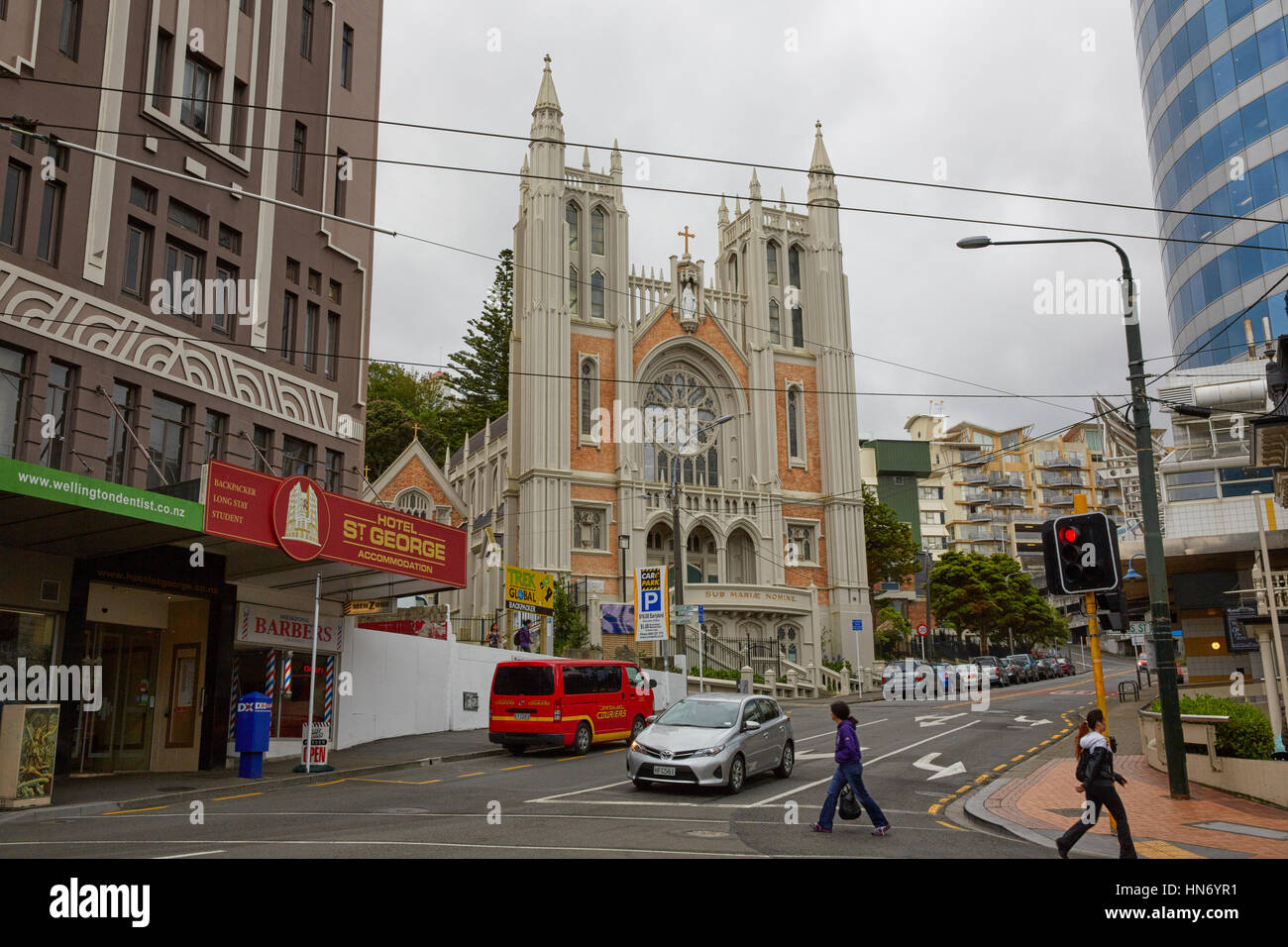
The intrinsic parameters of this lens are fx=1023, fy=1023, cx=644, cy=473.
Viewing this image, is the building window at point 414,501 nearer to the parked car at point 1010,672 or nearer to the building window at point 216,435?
the parked car at point 1010,672

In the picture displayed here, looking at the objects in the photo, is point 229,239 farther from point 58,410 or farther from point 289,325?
point 58,410

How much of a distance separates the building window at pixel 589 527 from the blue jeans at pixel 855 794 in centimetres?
3481

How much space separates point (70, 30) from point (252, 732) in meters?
14.1

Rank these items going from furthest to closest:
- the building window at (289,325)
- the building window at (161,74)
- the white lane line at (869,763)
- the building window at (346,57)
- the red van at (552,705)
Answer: the building window at (346,57), the building window at (289,325), the building window at (161,74), the red van at (552,705), the white lane line at (869,763)

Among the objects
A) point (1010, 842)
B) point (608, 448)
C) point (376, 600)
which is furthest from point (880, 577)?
point (1010, 842)

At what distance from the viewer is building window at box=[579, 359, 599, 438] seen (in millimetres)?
48469

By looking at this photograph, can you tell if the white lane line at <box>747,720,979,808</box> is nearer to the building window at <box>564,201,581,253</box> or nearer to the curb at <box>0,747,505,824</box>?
the curb at <box>0,747,505,824</box>

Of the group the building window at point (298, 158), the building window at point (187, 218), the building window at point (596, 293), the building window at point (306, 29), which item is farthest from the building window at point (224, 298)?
A: the building window at point (596, 293)

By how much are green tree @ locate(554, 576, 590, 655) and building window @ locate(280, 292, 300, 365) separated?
64.6 ft

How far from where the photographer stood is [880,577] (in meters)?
65.2

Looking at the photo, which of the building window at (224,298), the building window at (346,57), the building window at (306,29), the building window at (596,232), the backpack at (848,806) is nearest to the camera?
the backpack at (848,806)

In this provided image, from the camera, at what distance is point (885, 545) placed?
62594mm

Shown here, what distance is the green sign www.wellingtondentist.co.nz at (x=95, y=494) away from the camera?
49.8ft

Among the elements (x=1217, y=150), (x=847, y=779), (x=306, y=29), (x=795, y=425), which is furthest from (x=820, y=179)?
(x=847, y=779)
